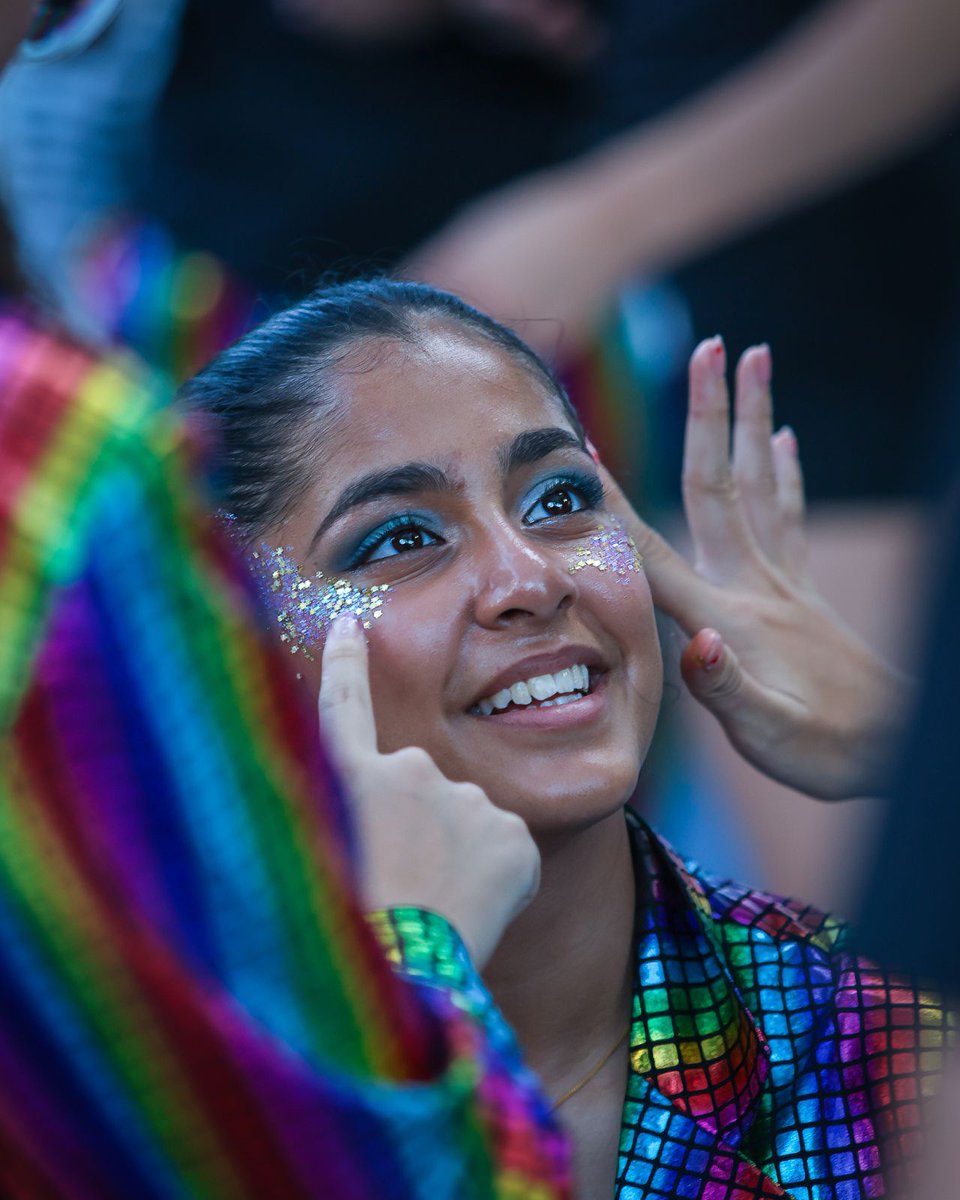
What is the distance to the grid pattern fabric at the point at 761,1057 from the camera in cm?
138

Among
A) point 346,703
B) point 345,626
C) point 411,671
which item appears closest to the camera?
point 346,703

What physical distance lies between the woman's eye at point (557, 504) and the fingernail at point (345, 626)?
0.22m

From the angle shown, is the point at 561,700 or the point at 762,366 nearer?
the point at 561,700

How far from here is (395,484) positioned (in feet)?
5.02

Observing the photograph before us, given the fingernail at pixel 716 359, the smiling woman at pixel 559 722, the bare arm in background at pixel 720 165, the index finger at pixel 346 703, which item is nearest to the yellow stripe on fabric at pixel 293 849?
the index finger at pixel 346 703

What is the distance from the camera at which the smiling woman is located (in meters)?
1.41

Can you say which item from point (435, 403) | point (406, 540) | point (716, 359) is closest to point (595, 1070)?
point (406, 540)

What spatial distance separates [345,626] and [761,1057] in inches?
22.6

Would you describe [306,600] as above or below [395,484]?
below

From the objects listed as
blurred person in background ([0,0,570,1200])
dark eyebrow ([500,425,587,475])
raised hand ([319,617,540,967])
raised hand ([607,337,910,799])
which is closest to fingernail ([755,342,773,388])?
raised hand ([607,337,910,799])

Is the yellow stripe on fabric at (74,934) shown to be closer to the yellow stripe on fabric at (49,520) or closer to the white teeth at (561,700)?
the yellow stripe on fabric at (49,520)

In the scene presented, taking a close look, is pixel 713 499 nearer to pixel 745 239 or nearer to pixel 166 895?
pixel 745 239

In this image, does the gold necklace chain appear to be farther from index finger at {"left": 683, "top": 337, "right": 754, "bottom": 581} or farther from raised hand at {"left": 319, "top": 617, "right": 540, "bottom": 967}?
index finger at {"left": 683, "top": 337, "right": 754, "bottom": 581}

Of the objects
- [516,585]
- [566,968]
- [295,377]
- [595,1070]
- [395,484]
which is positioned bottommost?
[595,1070]
